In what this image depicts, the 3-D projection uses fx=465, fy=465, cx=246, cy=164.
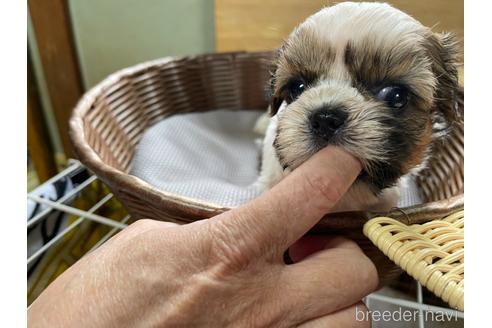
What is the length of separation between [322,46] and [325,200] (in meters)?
0.37

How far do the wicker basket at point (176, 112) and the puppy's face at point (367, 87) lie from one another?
0.11m

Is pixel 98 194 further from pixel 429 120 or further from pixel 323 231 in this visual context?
pixel 429 120

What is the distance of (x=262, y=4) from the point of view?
930 mm

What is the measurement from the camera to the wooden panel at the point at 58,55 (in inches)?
48.8

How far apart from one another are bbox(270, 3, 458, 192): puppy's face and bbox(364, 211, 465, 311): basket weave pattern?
0.12m

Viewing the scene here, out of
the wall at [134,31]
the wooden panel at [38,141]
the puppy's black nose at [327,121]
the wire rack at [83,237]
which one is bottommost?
the wire rack at [83,237]

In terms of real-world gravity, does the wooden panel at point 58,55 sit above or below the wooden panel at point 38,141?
above

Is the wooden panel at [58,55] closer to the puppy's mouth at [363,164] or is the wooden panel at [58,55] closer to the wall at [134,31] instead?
the wall at [134,31]

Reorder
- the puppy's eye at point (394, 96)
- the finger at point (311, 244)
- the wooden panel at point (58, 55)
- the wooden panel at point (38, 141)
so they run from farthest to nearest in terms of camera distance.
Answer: the wooden panel at point (38, 141) < the wooden panel at point (58, 55) < the puppy's eye at point (394, 96) < the finger at point (311, 244)

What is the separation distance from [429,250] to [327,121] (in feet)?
0.86

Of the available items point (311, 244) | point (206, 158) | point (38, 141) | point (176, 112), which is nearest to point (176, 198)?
point (311, 244)

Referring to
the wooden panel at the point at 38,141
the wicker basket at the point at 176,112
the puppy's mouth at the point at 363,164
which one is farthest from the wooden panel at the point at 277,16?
the wooden panel at the point at 38,141

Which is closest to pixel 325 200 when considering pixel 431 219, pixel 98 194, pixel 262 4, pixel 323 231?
pixel 323 231
